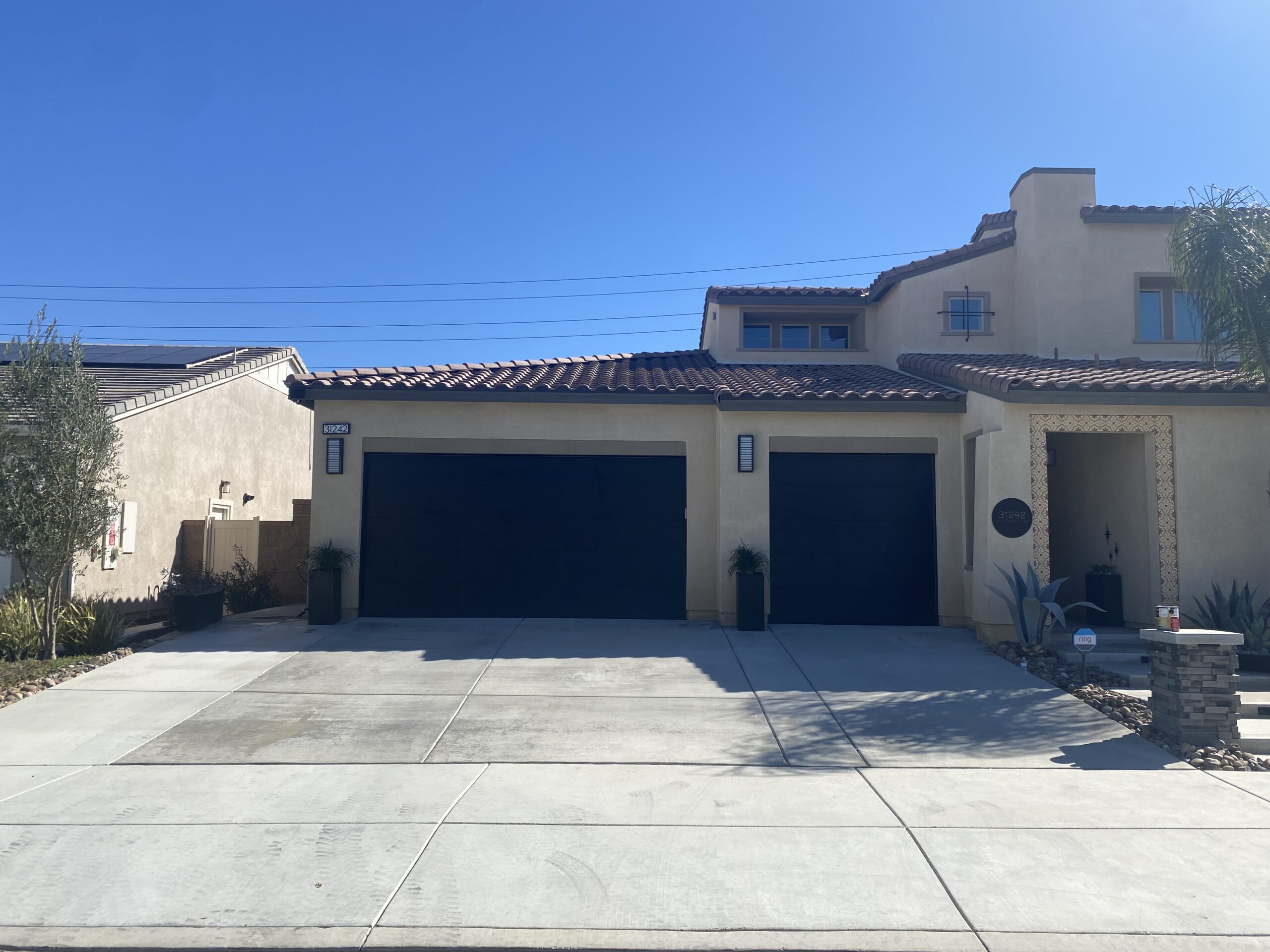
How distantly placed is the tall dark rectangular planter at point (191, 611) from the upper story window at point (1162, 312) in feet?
50.2

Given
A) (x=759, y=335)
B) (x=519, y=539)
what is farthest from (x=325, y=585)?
(x=759, y=335)

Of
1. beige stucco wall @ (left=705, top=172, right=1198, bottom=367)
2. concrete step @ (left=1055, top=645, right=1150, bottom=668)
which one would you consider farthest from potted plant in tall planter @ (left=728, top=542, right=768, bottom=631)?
beige stucco wall @ (left=705, top=172, right=1198, bottom=367)

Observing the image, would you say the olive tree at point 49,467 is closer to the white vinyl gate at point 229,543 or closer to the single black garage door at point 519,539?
the single black garage door at point 519,539

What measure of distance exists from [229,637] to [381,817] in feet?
22.5

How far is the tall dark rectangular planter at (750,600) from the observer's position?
11.8 meters

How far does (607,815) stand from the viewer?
556cm

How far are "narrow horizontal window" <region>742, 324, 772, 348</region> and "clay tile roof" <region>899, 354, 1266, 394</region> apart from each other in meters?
3.04

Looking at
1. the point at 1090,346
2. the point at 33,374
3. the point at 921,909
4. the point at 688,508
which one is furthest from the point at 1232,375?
the point at 33,374

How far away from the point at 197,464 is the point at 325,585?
5.28m

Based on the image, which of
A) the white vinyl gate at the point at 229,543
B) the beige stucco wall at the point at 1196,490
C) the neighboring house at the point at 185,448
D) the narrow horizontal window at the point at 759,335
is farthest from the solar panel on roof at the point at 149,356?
the beige stucco wall at the point at 1196,490

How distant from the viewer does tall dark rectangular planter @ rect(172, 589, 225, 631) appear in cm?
1173

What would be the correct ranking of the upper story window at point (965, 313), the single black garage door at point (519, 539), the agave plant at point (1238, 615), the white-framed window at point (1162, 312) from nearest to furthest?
the agave plant at point (1238, 615)
the single black garage door at point (519, 539)
the white-framed window at point (1162, 312)
the upper story window at point (965, 313)

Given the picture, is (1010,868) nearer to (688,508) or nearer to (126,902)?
(126,902)

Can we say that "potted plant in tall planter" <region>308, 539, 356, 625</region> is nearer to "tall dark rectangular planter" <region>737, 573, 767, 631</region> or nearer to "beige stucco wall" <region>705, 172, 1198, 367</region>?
"tall dark rectangular planter" <region>737, 573, 767, 631</region>
